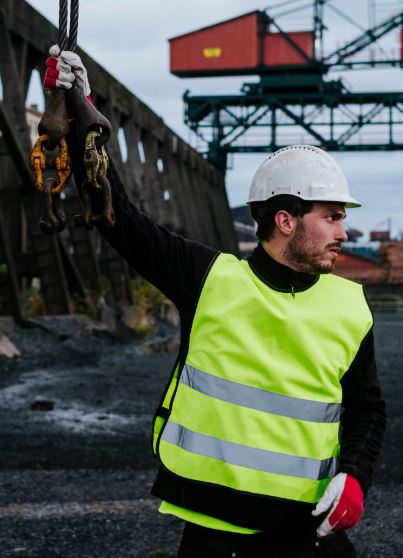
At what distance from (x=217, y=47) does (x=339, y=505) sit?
33.5 metres

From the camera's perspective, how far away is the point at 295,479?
2.19m

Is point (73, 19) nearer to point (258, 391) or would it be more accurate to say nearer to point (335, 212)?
point (335, 212)

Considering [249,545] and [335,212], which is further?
[335,212]

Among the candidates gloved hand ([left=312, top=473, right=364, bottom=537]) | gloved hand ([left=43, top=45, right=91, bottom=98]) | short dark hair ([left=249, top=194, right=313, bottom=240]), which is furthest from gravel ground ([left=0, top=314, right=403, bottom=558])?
gloved hand ([left=43, top=45, right=91, bottom=98])

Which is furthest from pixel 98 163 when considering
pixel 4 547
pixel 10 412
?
pixel 10 412

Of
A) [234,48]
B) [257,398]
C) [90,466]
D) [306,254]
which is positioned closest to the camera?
[257,398]

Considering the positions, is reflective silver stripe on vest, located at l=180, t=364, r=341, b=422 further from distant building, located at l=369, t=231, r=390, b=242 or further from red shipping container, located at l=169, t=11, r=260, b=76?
distant building, located at l=369, t=231, r=390, b=242

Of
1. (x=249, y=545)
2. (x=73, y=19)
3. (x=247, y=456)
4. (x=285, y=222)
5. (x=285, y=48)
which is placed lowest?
(x=249, y=545)

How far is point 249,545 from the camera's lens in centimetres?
217

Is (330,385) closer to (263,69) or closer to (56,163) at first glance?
(56,163)

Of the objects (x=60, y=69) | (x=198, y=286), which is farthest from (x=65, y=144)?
(x=198, y=286)

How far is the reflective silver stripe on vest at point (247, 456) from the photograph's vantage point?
2174 mm

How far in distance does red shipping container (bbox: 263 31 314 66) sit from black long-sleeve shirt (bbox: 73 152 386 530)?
3268 cm

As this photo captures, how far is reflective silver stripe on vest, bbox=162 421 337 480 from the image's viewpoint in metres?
2.17
